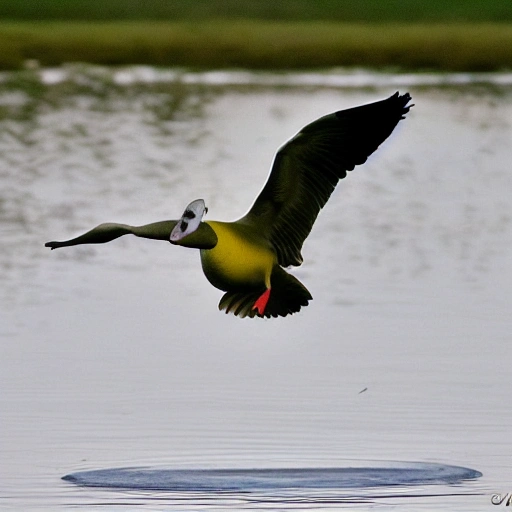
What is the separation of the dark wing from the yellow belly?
204 millimetres

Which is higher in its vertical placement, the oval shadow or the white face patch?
the white face patch

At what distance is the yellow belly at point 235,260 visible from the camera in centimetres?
802

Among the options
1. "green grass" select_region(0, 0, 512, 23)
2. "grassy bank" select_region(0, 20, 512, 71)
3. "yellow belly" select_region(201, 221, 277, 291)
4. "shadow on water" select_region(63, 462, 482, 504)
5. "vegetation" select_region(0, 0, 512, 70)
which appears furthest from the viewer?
"green grass" select_region(0, 0, 512, 23)

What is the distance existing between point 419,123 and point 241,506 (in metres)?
Result: 17.4

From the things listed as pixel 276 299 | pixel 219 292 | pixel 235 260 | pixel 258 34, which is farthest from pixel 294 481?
pixel 258 34

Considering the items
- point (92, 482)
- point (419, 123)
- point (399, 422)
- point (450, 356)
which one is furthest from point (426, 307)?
point (419, 123)

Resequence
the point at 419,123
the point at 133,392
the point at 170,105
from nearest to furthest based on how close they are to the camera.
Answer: the point at 133,392 < the point at 419,123 < the point at 170,105

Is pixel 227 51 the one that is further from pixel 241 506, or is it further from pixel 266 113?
pixel 241 506

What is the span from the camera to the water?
9375 mm

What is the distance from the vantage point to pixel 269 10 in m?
39.5

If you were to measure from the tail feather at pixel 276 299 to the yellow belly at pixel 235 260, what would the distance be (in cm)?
12

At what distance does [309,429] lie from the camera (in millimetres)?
9969

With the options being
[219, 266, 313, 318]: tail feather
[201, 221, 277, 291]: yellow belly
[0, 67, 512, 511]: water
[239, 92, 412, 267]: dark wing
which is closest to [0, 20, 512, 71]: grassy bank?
[0, 67, 512, 511]: water

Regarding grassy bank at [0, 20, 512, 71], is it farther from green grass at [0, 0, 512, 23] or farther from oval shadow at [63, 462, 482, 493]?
oval shadow at [63, 462, 482, 493]
